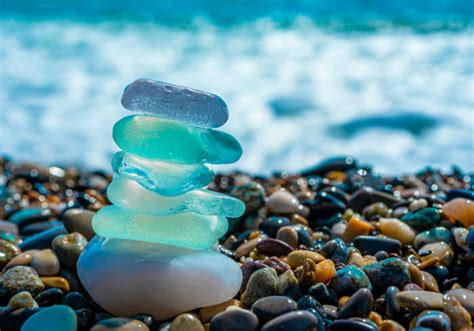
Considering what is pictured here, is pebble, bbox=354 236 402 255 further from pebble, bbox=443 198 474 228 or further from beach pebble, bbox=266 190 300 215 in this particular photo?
beach pebble, bbox=266 190 300 215

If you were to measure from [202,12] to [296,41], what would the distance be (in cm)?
430

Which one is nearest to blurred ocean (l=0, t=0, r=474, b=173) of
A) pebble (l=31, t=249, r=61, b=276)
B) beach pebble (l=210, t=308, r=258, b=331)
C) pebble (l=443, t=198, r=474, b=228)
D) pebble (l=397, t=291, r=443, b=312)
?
pebble (l=443, t=198, r=474, b=228)

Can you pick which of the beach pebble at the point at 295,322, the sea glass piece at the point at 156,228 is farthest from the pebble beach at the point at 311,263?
the sea glass piece at the point at 156,228

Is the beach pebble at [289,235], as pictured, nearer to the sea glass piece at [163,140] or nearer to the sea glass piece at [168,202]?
the sea glass piece at [168,202]

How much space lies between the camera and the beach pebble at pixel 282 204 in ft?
11.7

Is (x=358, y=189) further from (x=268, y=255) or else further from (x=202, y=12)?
(x=202, y=12)

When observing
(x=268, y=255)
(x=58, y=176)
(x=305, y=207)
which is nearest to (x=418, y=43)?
(x=58, y=176)

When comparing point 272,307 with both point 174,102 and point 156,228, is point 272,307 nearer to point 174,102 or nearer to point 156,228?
point 156,228

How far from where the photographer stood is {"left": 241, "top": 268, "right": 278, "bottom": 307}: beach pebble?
8.00ft

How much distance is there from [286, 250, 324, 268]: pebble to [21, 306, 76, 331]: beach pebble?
3.00ft

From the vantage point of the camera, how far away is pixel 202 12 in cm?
1652

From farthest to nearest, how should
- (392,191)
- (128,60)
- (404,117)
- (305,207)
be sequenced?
(128,60), (404,117), (392,191), (305,207)

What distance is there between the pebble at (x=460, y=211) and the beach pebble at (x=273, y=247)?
863mm

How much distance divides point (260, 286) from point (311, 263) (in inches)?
8.5
